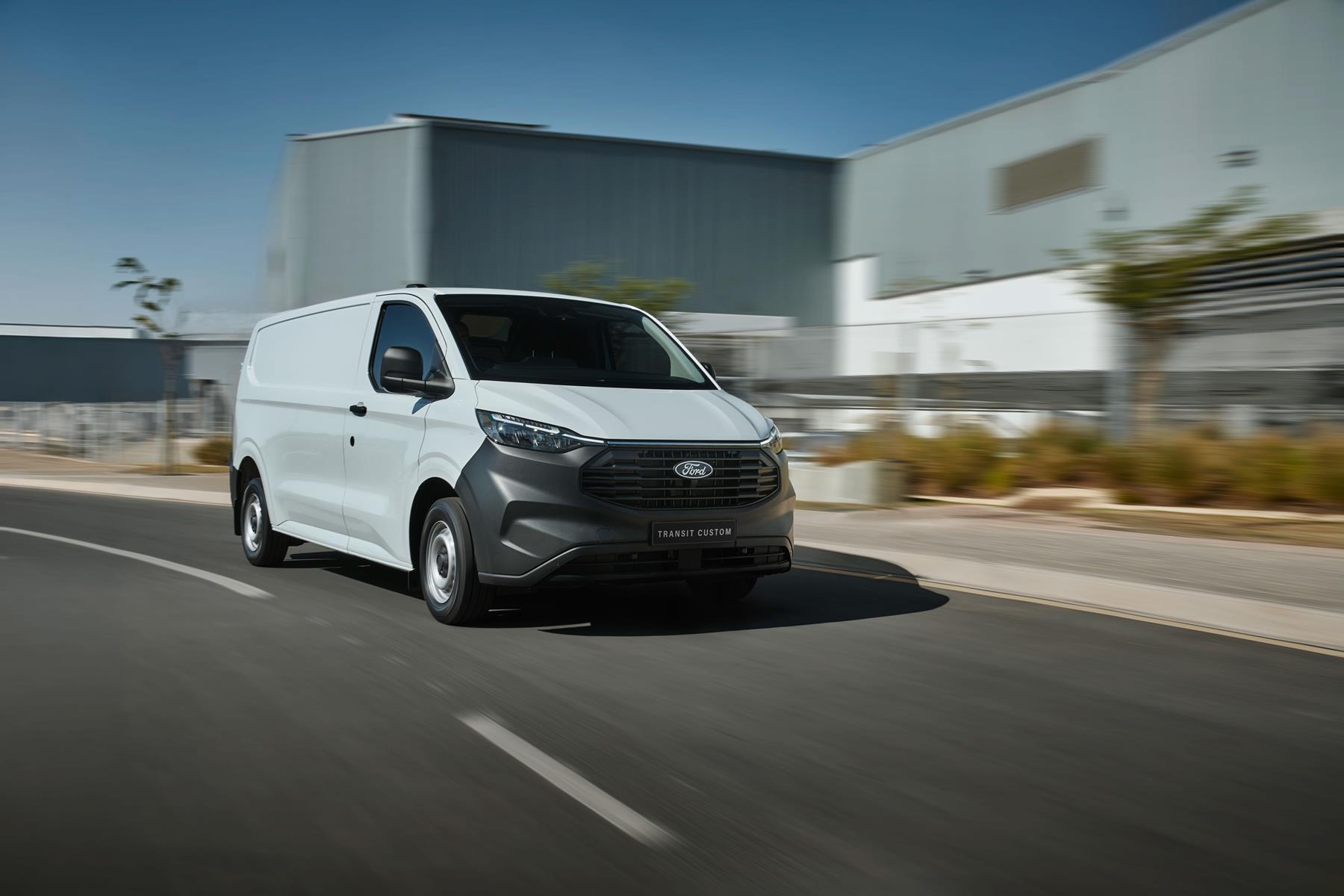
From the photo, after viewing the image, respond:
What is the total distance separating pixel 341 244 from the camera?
3962cm

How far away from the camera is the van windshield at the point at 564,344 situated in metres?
7.83

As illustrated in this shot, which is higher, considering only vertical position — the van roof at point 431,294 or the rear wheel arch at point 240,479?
the van roof at point 431,294

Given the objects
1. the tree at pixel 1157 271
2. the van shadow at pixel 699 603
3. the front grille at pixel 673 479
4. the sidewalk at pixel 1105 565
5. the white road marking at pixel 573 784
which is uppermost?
the tree at pixel 1157 271

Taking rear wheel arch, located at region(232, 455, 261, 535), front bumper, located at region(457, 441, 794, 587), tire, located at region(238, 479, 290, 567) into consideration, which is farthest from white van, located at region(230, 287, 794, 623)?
rear wheel arch, located at region(232, 455, 261, 535)

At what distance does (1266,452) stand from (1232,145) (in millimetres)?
12242

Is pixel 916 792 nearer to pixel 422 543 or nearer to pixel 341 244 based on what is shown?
pixel 422 543

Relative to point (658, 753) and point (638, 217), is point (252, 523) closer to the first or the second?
point (658, 753)

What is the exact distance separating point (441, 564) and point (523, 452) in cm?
100

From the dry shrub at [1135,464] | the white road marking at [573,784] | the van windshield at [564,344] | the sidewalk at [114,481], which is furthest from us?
the sidewalk at [114,481]

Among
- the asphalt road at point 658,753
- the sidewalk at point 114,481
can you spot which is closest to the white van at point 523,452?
the asphalt road at point 658,753

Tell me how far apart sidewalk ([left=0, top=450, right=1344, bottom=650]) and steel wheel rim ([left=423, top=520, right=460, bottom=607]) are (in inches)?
149

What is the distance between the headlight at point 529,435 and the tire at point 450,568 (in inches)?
19.2

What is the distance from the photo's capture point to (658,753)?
15.9 feet

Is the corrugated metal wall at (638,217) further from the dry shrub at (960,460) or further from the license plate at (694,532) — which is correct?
the license plate at (694,532)
